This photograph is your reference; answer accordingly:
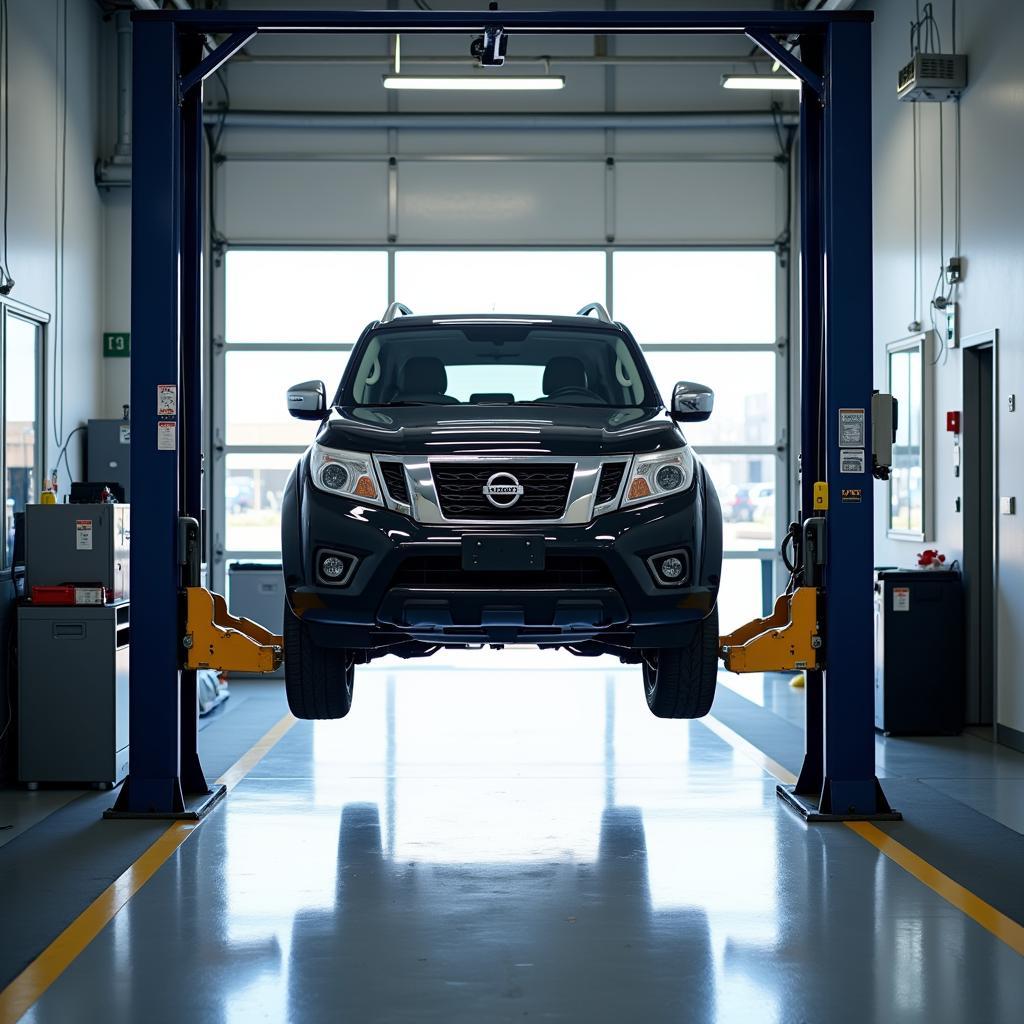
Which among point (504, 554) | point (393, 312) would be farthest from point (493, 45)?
point (504, 554)

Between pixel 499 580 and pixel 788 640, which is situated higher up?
pixel 499 580

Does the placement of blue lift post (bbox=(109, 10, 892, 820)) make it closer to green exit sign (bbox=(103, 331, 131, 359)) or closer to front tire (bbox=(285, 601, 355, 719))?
front tire (bbox=(285, 601, 355, 719))

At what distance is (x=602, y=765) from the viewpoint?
24.9 ft

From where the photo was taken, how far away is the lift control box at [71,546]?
718cm

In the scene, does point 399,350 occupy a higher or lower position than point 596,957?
higher

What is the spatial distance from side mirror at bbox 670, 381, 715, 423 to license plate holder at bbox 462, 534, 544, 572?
45.3 inches

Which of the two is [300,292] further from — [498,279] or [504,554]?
[504,554]

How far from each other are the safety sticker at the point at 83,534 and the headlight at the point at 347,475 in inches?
106

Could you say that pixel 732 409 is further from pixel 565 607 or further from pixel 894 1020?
pixel 894 1020

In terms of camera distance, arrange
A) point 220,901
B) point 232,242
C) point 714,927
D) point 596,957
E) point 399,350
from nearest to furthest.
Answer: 1. point 596,957
2. point 714,927
3. point 220,901
4. point 399,350
5. point 232,242

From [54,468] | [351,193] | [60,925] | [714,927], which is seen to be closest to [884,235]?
[351,193]

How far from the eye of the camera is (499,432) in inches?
195

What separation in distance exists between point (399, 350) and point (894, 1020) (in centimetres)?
361

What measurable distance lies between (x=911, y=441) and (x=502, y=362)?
17.6ft
